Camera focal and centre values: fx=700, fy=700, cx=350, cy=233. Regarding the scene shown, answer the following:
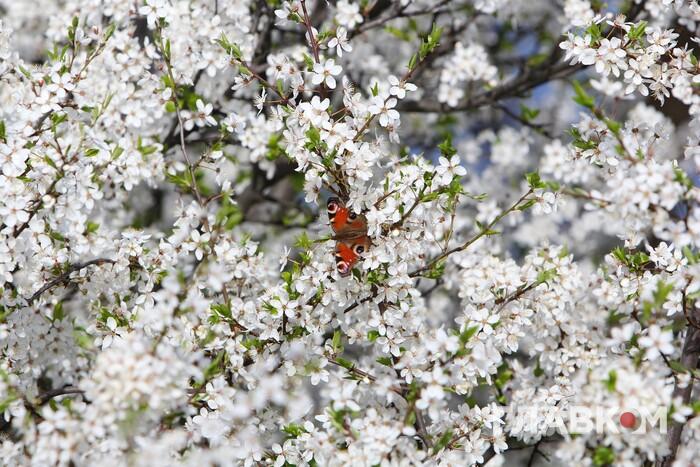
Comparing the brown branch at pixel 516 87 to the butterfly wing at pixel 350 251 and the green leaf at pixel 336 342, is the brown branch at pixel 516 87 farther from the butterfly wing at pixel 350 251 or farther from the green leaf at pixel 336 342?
the green leaf at pixel 336 342

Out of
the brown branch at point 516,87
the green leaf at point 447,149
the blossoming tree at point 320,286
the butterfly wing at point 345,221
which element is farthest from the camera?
the brown branch at point 516,87

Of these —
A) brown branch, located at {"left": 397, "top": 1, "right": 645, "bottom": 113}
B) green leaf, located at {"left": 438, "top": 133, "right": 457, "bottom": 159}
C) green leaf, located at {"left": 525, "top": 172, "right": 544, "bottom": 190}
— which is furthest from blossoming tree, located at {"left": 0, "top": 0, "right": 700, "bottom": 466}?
brown branch, located at {"left": 397, "top": 1, "right": 645, "bottom": 113}

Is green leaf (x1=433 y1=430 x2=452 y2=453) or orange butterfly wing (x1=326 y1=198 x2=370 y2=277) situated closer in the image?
green leaf (x1=433 y1=430 x2=452 y2=453)

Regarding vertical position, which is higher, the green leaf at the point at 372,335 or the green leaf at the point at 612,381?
the green leaf at the point at 612,381

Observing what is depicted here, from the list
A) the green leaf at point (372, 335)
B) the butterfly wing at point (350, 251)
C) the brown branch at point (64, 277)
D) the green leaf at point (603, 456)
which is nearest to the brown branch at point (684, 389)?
the green leaf at point (603, 456)

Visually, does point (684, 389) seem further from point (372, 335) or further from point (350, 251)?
point (350, 251)

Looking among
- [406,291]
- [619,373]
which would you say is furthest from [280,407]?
[619,373]

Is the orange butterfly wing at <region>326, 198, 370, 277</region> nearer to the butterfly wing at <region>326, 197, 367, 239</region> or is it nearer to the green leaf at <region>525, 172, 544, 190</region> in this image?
the butterfly wing at <region>326, 197, 367, 239</region>

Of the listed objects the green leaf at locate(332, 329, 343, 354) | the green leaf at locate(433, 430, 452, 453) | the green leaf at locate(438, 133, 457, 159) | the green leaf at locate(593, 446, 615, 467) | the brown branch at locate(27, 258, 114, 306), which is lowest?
the green leaf at locate(433, 430, 452, 453)

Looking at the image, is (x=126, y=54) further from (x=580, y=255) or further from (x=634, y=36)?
(x=580, y=255)
